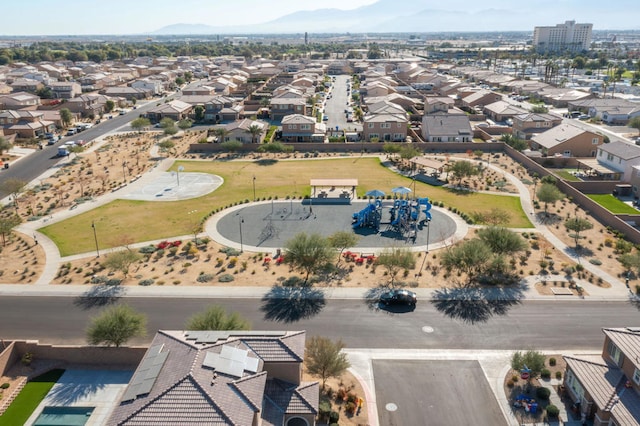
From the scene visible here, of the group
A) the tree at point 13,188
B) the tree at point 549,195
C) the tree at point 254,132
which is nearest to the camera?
the tree at point 549,195

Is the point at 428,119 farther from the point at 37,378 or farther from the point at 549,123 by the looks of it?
the point at 37,378

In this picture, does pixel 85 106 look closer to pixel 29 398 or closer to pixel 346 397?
pixel 29 398

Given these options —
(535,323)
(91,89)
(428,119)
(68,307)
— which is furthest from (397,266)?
(91,89)

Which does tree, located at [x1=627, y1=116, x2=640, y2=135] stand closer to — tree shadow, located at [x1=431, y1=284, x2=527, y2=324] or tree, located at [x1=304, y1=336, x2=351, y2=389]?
tree shadow, located at [x1=431, y1=284, x2=527, y2=324]

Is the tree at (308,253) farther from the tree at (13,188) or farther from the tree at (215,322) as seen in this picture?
the tree at (13,188)

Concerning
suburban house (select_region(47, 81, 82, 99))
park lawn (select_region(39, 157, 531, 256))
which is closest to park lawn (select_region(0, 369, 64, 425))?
park lawn (select_region(39, 157, 531, 256))

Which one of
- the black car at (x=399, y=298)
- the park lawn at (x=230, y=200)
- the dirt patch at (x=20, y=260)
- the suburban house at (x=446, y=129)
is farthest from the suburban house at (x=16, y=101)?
the black car at (x=399, y=298)

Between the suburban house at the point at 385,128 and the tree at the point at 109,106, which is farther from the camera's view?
the tree at the point at 109,106
